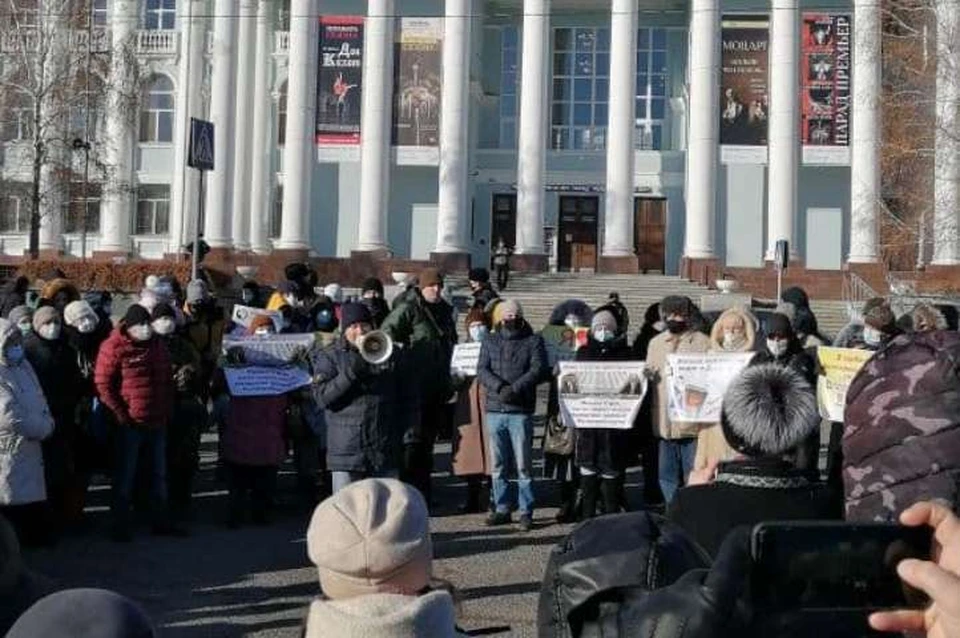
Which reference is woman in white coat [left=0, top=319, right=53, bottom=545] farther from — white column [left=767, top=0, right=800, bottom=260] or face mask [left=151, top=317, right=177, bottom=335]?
white column [left=767, top=0, right=800, bottom=260]

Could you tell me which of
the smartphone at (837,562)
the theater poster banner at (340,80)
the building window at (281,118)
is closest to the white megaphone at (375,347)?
the smartphone at (837,562)

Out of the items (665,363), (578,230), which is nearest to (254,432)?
(665,363)

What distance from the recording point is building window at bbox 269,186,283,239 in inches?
1929

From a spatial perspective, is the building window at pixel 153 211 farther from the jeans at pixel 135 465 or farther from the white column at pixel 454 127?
the jeans at pixel 135 465

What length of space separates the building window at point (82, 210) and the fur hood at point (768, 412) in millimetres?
40940

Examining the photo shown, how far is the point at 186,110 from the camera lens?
154 ft

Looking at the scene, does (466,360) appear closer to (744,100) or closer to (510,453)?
(510,453)

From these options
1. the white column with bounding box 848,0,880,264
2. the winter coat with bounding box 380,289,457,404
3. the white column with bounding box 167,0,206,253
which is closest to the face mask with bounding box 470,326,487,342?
the winter coat with bounding box 380,289,457,404

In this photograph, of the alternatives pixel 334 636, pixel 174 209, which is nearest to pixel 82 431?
pixel 334 636

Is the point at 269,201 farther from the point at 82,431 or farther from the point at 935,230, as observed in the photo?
the point at 82,431

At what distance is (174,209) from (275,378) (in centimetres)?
4072

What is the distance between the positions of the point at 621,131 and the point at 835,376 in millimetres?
31820

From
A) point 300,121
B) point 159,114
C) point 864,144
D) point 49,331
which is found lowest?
point 49,331

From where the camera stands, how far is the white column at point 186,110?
4688 centimetres
